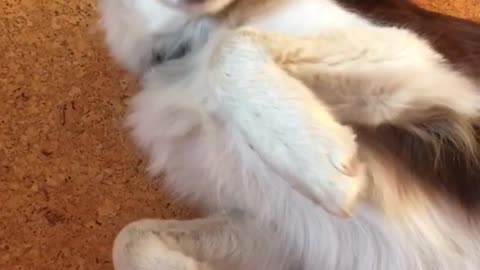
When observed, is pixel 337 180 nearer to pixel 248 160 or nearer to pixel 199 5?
pixel 248 160

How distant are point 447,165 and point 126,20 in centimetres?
63

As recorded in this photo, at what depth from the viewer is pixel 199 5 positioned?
143 cm

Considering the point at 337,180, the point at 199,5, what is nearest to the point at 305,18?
the point at 199,5

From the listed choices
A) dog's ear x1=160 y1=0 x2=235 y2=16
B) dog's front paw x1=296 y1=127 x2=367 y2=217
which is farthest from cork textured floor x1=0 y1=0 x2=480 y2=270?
dog's front paw x1=296 y1=127 x2=367 y2=217

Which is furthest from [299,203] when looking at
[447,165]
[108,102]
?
[108,102]

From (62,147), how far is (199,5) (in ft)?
1.93

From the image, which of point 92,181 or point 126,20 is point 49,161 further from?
point 126,20

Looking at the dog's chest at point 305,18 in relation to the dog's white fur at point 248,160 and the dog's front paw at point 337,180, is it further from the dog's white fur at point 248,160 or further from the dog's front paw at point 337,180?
the dog's front paw at point 337,180

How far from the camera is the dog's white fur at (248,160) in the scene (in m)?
1.23

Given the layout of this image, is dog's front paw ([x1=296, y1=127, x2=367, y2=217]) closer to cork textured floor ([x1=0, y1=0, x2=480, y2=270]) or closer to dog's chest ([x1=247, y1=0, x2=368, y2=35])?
dog's chest ([x1=247, y1=0, x2=368, y2=35])

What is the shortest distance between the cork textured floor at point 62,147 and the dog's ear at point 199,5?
460mm

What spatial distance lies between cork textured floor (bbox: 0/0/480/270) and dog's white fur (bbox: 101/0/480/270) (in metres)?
0.22

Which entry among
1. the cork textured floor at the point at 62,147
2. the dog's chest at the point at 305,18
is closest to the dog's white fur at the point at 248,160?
the dog's chest at the point at 305,18

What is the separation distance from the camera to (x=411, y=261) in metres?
1.40
